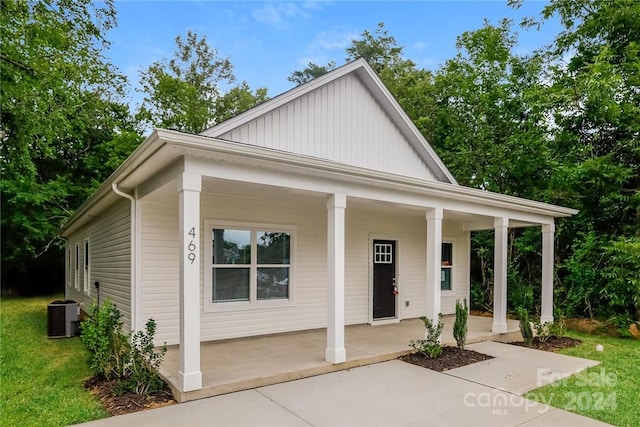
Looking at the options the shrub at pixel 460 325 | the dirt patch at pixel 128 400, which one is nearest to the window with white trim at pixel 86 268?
the dirt patch at pixel 128 400

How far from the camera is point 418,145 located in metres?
9.74

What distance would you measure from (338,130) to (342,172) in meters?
3.13

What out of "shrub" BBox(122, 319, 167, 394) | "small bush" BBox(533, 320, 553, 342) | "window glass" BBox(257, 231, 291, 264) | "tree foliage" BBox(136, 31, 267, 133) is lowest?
"small bush" BBox(533, 320, 553, 342)

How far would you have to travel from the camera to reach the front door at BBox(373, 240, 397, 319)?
8.93 meters

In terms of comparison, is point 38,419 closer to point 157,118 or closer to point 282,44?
point 282,44

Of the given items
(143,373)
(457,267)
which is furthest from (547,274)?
(143,373)

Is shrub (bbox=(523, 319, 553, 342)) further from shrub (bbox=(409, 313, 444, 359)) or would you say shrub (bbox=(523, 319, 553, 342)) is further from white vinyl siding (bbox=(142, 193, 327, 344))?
white vinyl siding (bbox=(142, 193, 327, 344))

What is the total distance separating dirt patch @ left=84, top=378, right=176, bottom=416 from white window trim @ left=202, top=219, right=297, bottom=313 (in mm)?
2163

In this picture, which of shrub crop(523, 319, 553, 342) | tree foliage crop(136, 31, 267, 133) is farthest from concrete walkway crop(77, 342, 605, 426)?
tree foliage crop(136, 31, 267, 133)

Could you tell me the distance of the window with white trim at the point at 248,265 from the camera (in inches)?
265

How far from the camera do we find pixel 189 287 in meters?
4.30

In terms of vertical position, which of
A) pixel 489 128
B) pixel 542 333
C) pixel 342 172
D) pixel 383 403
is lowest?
pixel 542 333

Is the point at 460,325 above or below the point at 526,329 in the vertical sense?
above

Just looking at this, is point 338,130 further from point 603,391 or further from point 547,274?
point 603,391
